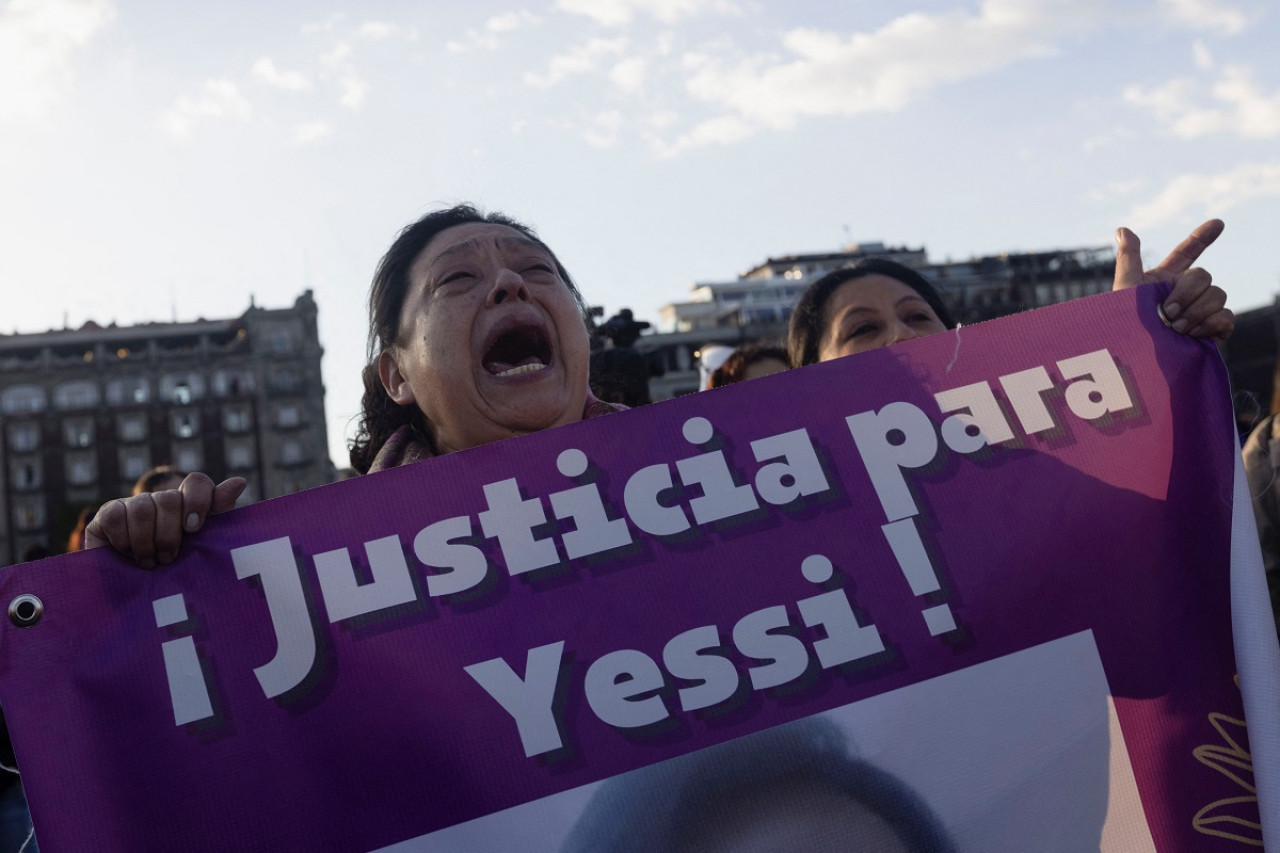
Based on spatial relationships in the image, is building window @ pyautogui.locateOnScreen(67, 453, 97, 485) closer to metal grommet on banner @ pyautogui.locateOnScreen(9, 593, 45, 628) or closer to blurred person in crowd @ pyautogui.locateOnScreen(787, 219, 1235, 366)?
blurred person in crowd @ pyautogui.locateOnScreen(787, 219, 1235, 366)

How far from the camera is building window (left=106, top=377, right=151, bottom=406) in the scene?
2344 inches

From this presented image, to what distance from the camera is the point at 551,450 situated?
7.48ft

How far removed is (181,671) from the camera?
6.84ft

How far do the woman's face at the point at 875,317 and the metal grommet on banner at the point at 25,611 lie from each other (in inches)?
79.4

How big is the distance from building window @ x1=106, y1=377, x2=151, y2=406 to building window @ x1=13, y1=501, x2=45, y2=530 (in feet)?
20.7

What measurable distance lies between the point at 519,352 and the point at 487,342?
0.49ft

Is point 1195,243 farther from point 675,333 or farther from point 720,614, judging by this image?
point 675,333

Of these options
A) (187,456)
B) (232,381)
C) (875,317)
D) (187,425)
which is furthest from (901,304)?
(232,381)

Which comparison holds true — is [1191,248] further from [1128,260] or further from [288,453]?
[288,453]

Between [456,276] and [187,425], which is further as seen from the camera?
[187,425]

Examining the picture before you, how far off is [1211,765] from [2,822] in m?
3.25

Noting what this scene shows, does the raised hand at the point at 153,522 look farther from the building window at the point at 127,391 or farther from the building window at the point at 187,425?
the building window at the point at 127,391

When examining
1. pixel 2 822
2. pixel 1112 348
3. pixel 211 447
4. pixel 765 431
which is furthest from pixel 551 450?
pixel 211 447

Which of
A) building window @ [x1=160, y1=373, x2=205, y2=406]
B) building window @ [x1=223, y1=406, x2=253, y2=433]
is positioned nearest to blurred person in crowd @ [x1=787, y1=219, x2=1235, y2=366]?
building window @ [x1=223, y1=406, x2=253, y2=433]
